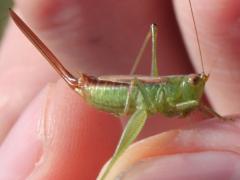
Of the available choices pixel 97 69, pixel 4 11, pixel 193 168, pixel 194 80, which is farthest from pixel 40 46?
pixel 4 11

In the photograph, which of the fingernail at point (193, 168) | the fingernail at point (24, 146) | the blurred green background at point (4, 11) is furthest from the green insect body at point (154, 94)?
the blurred green background at point (4, 11)

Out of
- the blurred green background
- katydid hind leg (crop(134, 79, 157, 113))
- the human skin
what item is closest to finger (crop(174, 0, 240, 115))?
the human skin

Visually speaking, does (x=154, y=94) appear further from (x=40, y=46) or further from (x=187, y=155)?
(x=40, y=46)

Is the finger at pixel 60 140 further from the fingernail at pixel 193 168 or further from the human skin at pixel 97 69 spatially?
the fingernail at pixel 193 168

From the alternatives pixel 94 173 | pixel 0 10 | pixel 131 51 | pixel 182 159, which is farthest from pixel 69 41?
pixel 0 10

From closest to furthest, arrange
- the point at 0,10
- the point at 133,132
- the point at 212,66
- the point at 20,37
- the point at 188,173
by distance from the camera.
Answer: the point at 188,173 < the point at 133,132 < the point at 212,66 < the point at 20,37 < the point at 0,10

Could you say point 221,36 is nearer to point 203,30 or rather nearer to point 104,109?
point 203,30
